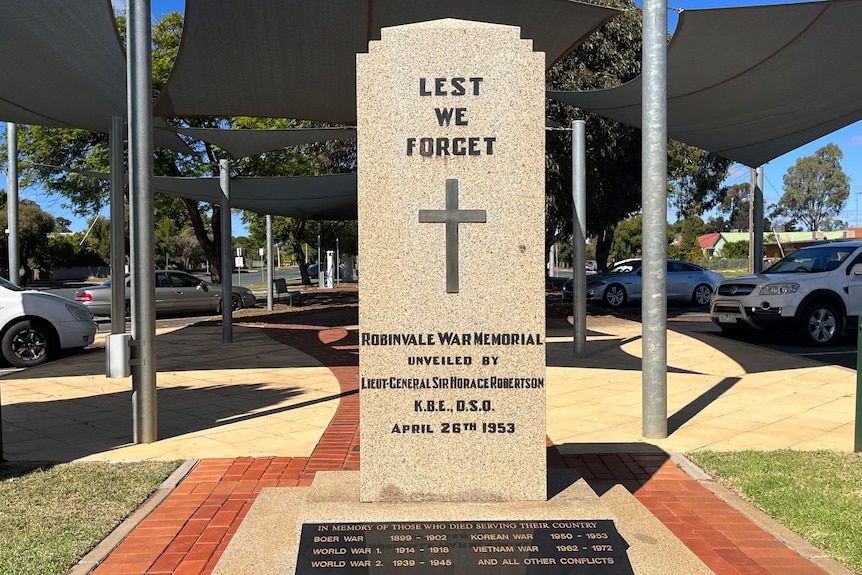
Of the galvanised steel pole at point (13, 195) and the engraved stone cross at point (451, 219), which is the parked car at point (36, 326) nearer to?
the galvanised steel pole at point (13, 195)

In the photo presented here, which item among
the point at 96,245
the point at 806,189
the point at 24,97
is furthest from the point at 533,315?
the point at 806,189

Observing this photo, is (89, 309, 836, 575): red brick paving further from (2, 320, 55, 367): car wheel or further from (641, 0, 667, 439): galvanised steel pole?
(2, 320, 55, 367): car wheel

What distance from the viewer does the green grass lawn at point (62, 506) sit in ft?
11.6

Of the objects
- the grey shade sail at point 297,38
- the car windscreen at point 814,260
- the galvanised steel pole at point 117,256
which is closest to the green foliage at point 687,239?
the car windscreen at point 814,260

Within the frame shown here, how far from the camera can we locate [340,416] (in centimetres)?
670

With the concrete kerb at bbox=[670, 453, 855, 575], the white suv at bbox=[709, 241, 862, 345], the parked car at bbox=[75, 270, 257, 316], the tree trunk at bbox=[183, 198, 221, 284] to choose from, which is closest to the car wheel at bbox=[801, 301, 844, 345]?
the white suv at bbox=[709, 241, 862, 345]

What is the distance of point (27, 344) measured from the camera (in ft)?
34.8

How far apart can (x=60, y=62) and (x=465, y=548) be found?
822cm

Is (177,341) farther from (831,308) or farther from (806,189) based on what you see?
(806,189)

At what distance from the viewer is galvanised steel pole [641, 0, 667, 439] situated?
5758 mm

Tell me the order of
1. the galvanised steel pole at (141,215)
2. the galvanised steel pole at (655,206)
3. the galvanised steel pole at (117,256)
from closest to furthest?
the galvanised steel pole at (141,215) → the galvanised steel pole at (655,206) → the galvanised steel pole at (117,256)

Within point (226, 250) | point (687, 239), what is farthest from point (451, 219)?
point (687, 239)

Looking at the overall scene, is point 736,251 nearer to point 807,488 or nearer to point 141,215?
point 807,488

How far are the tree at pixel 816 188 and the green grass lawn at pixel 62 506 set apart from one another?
9073cm
